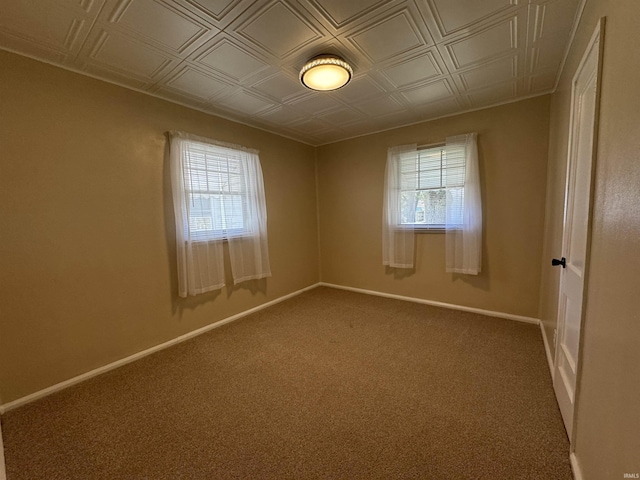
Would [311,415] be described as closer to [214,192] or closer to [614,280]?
[614,280]

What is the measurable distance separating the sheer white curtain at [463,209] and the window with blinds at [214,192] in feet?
8.36

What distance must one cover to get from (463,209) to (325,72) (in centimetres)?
219

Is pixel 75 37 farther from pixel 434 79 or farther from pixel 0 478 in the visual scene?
pixel 434 79

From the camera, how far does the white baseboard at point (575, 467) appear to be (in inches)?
45.0

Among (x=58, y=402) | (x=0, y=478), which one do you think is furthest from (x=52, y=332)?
(x=0, y=478)

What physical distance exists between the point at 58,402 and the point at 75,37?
8.18ft

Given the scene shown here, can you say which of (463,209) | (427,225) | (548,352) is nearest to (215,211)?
(427,225)

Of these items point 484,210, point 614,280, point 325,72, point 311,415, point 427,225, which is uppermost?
point 325,72

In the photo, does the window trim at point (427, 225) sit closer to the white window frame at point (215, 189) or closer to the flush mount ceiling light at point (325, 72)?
the flush mount ceiling light at point (325, 72)

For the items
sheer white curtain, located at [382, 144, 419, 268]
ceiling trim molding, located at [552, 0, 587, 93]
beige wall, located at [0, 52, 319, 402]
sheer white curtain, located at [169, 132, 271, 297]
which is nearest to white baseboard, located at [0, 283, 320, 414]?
beige wall, located at [0, 52, 319, 402]

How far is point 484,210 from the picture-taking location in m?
2.99

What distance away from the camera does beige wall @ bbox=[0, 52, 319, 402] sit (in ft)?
5.82

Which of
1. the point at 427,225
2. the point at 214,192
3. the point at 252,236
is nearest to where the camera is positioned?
the point at 214,192

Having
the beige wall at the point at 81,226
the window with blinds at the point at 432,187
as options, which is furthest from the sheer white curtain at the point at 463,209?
the beige wall at the point at 81,226
